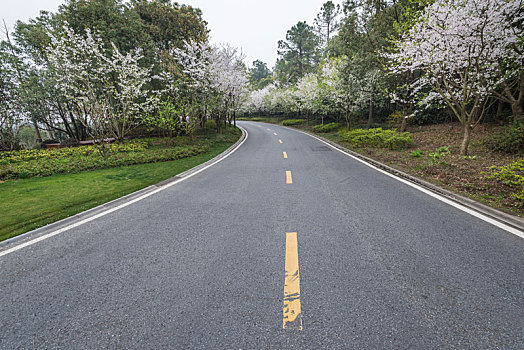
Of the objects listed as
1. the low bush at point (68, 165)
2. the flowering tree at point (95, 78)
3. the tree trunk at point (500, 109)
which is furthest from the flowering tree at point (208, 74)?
the tree trunk at point (500, 109)

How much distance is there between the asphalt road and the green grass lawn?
49.8 inches

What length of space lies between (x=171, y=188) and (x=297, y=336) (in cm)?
561

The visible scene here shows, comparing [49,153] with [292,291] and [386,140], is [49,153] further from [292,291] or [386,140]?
[386,140]

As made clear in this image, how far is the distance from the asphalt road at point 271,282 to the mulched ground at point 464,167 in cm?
143

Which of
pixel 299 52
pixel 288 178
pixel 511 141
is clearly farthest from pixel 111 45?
pixel 299 52

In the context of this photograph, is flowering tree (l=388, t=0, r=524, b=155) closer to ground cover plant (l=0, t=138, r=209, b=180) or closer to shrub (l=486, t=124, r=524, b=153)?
shrub (l=486, t=124, r=524, b=153)

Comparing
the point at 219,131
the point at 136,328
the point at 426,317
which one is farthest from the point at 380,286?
the point at 219,131

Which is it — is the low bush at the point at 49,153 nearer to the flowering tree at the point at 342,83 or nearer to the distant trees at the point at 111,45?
the distant trees at the point at 111,45

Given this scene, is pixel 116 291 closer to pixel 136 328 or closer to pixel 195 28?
pixel 136 328

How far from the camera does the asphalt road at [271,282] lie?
1.87 meters

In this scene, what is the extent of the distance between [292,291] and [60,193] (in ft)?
24.0

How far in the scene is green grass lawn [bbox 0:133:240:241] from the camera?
4453 mm

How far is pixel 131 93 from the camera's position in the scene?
49.8 ft

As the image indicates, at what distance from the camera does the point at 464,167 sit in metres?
7.20
